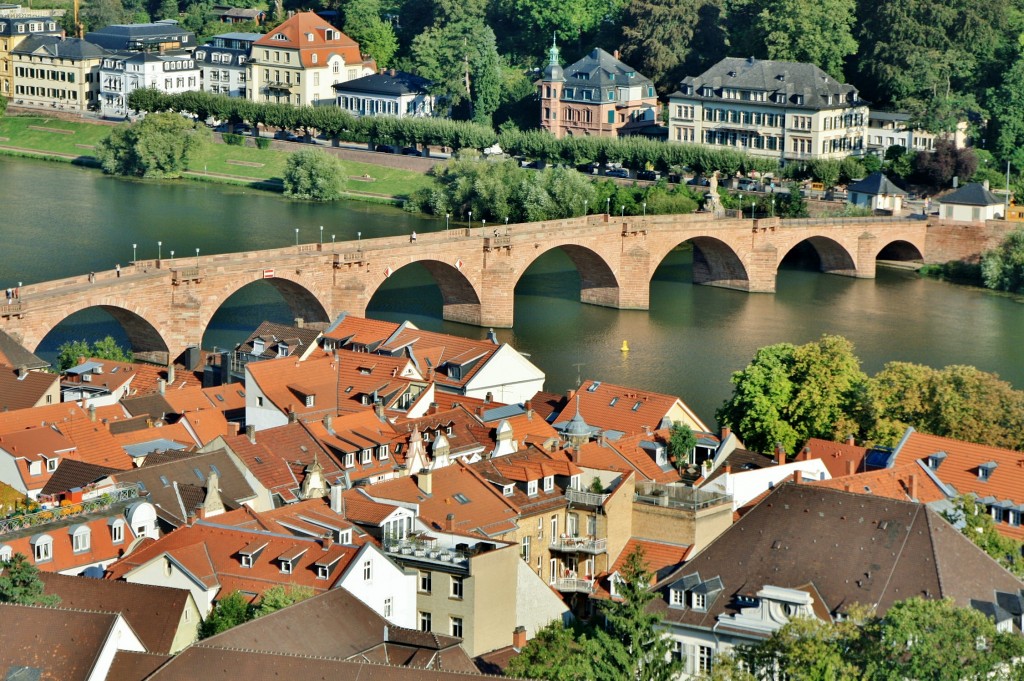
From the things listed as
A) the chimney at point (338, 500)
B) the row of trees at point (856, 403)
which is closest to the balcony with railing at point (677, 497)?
the chimney at point (338, 500)

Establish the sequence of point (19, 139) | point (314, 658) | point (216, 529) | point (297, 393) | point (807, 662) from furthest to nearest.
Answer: point (19, 139)
point (297, 393)
point (216, 529)
point (807, 662)
point (314, 658)

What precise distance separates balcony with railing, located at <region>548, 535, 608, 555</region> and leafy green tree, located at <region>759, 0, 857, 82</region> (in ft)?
301

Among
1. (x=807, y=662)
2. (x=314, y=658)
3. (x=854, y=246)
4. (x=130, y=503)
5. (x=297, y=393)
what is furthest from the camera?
(x=854, y=246)

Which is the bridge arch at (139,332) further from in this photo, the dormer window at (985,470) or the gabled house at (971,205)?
the gabled house at (971,205)

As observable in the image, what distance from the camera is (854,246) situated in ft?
408

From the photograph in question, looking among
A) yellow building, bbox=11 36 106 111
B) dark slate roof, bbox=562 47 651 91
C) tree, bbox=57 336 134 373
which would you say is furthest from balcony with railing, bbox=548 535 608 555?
yellow building, bbox=11 36 106 111

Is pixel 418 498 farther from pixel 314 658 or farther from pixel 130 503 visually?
pixel 314 658

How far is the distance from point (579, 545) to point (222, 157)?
328 ft

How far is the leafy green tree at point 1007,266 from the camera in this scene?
121 m

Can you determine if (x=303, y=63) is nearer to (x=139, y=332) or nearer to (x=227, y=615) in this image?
(x=139, y=332)

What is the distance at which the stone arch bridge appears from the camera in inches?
3691

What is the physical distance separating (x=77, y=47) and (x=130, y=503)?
122 m

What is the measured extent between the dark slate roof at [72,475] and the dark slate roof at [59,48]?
115 meters

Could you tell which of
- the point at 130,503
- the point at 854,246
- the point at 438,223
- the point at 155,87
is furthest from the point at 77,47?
the point at 130,503
